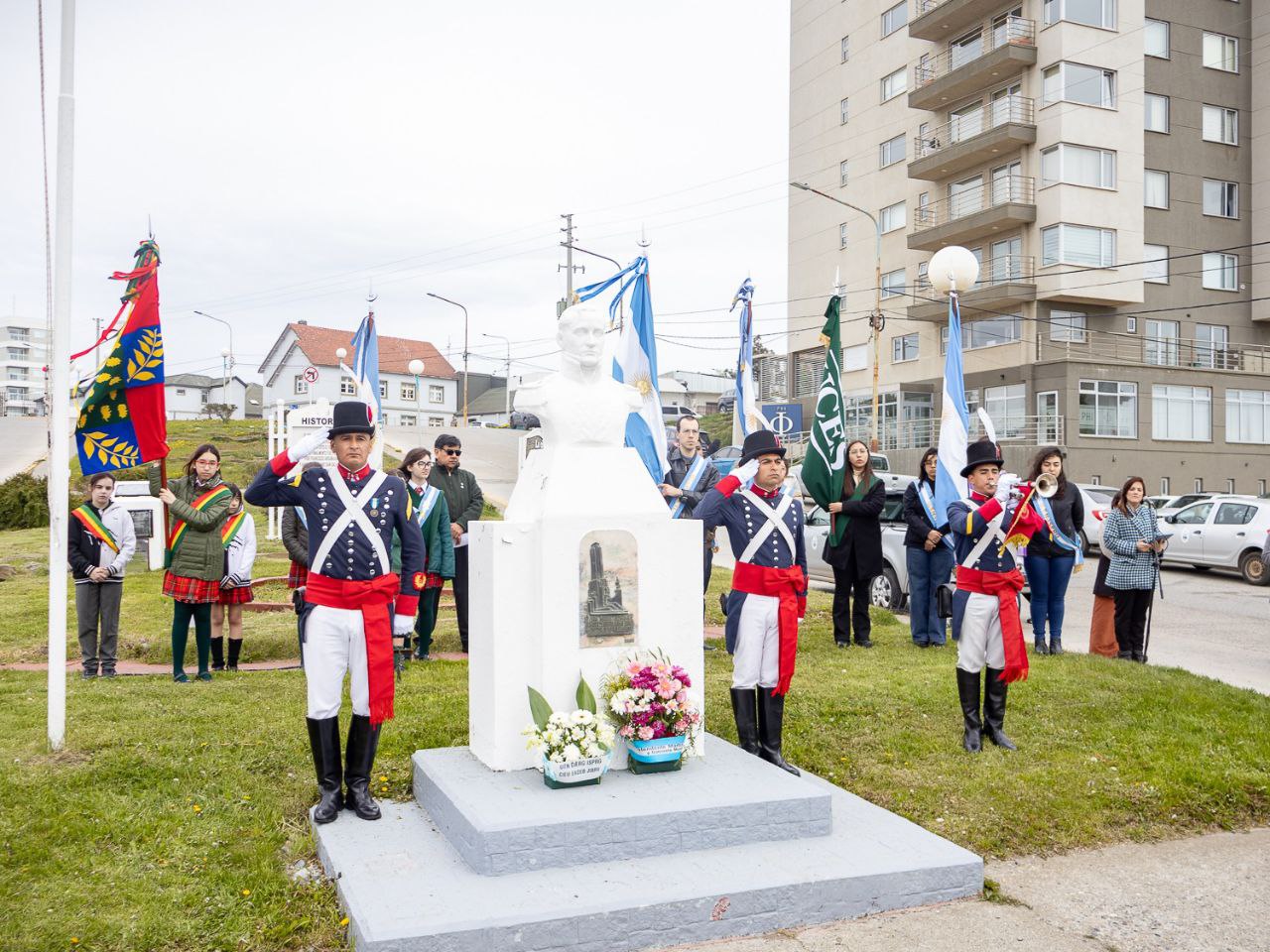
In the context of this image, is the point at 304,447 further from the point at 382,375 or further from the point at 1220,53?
the point at 382,375

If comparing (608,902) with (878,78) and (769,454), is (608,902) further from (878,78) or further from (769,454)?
(878,78)

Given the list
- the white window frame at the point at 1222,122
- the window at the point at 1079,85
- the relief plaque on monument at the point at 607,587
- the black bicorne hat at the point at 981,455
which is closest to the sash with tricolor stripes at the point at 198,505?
the relief plaque on monument at the point at 607,587

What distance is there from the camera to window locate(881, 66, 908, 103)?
120ft

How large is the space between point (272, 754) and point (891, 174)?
34854 millimetres

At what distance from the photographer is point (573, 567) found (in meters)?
5.81

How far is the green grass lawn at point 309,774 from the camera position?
4.53 meters

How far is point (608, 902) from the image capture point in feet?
14.6

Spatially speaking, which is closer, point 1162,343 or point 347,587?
point 347,587

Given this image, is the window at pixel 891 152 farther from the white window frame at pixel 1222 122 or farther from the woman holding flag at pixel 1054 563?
the woman holding flag at pixel 1054 563

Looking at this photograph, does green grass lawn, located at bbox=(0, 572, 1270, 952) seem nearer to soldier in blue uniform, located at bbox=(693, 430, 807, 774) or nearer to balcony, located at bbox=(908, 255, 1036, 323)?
soldier in blue uniform, located at bbox=(693, 430, 807, 774)

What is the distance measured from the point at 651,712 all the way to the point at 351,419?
2275mm

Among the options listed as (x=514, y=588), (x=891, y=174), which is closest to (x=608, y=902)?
(x=514, y=588)

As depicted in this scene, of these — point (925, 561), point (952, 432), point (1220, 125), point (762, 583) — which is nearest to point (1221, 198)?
point (1220, 125)

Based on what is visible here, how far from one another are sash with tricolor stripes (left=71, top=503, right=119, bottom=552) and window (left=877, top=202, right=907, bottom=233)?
3237 centimetres
